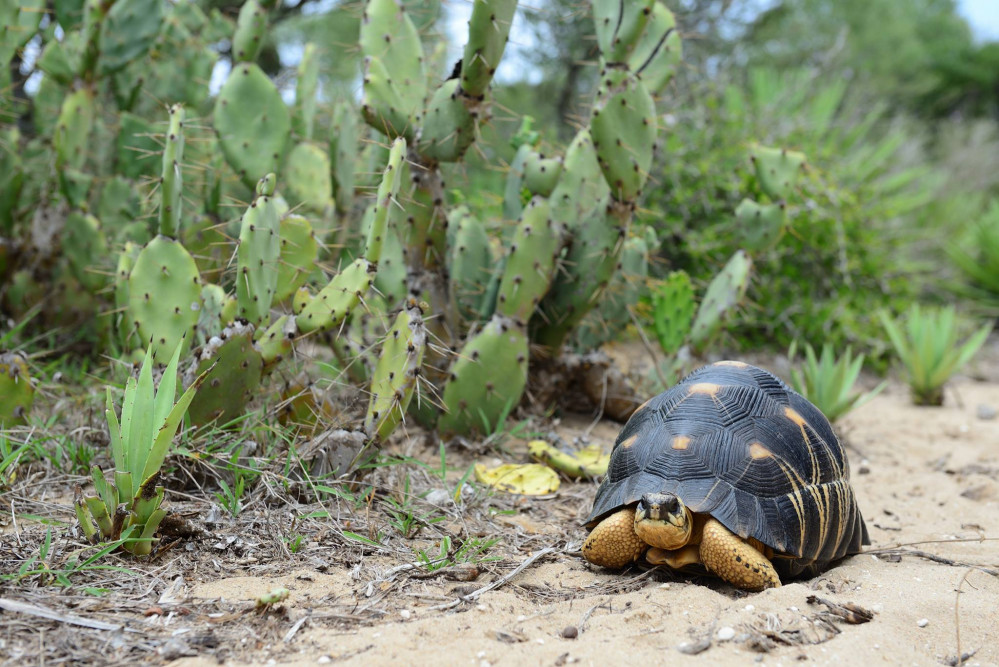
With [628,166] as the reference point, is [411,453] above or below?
below

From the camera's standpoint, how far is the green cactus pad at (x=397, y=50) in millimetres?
3377

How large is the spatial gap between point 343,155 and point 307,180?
11.7 inches

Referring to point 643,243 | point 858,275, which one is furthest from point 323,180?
point 858,275

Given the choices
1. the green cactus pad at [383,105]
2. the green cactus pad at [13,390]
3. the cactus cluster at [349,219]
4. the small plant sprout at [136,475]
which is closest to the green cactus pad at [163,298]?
the cactus cluster at [349,219]

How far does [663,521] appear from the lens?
2.11m

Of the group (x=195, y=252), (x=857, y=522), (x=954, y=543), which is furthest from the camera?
(x=195, y=252)

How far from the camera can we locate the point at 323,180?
454 cm

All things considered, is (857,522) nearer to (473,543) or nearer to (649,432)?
(649,432)

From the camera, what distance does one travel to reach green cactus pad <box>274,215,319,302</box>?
307 cm

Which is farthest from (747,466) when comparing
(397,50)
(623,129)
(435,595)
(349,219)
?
(349,219)

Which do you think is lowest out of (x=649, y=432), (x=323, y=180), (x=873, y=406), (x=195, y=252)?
(x=873, y=406)

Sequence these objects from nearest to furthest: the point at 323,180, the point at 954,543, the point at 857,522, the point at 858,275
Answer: the point at 857,522
the point at 954,543
the point at 323,180
the point at 858,275

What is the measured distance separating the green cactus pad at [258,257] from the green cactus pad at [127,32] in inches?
87.5

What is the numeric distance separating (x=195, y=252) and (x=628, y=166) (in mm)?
2054
